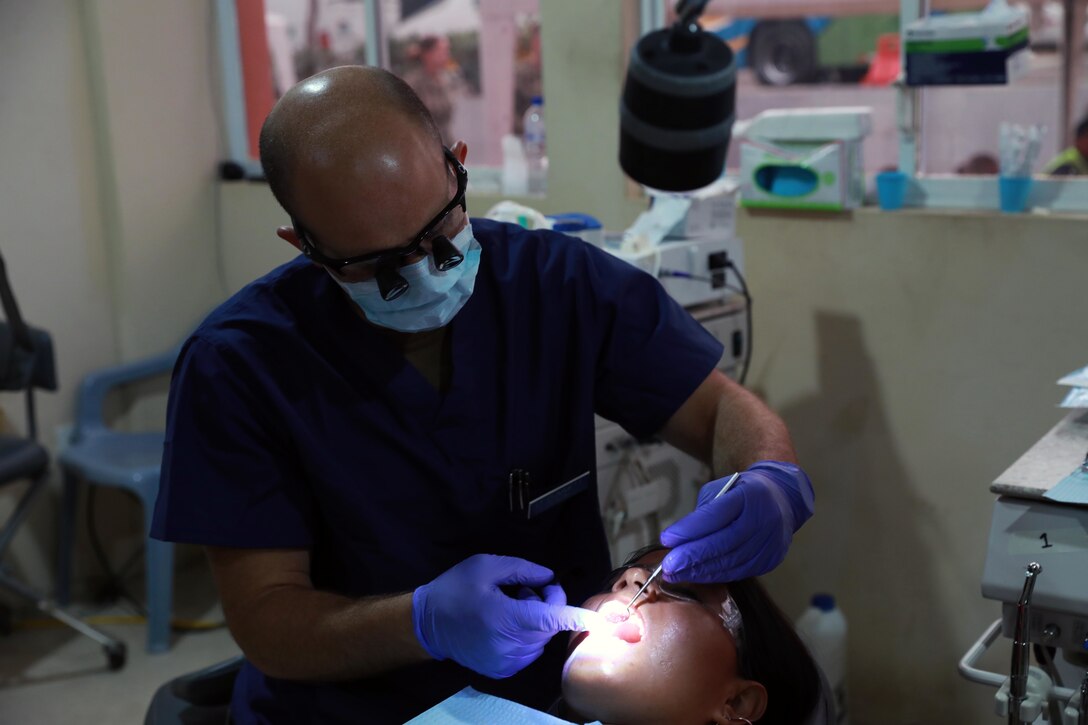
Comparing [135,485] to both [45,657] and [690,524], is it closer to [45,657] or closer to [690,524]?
[45,657]

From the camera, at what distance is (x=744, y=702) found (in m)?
1.32

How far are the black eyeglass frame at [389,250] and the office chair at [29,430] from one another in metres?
1.78

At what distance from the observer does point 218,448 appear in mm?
1389

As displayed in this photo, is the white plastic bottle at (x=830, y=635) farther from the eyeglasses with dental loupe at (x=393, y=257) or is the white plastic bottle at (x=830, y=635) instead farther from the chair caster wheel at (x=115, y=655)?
the chair caster wheel at (x=115, y=655)

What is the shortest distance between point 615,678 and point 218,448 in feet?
1.84

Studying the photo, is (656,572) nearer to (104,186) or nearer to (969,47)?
(969,47)

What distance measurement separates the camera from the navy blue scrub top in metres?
1.39

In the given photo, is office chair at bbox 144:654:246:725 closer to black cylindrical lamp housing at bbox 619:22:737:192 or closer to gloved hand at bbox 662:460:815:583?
gloved hand at bbox 662:460:815:583

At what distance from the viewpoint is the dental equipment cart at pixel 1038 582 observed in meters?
1.26

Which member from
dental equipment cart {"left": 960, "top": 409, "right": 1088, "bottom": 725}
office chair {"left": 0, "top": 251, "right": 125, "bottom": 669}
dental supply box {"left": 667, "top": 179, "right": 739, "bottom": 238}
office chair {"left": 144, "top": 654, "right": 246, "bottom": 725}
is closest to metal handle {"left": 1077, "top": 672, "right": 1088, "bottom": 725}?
dental equipment cart {"left": 960, "top": 409, "right": 1088, "bottom": 725}

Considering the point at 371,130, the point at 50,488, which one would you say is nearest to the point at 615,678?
the point at 371,130

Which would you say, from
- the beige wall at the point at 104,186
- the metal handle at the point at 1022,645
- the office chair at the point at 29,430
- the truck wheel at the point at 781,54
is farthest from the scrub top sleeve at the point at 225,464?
the beige wall at the point at 104,186

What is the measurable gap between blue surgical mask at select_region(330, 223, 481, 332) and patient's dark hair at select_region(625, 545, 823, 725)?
409 millimetres

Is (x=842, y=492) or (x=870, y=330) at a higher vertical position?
(x=870, y=330)
